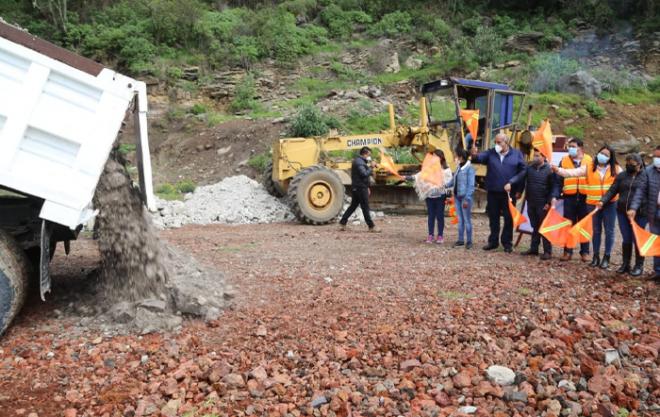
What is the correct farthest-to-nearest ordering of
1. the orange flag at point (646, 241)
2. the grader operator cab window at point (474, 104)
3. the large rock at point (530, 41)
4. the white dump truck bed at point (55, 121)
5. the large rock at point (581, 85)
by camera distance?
the large rock at point (530, 41)
the large rock at point (581, 85)
the grader operator cab window at point (474, 104)
the orange flag at point (646, 241)
the white dump truck bed at point (55, 121)

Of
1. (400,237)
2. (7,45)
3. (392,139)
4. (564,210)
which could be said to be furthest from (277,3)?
(7,45)

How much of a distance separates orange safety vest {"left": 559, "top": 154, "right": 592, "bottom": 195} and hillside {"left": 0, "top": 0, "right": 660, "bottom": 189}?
9.35 meters

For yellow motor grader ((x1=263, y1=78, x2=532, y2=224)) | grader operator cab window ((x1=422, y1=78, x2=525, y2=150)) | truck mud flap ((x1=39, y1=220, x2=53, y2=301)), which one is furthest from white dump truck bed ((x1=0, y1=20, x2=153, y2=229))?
grader operator cab window ((x1=422, y1=78, x2=525, y2=150))

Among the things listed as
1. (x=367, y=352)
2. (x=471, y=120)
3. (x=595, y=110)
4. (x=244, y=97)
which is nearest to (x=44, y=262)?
(x=367, y=352)

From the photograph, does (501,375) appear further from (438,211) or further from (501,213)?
(438,211)

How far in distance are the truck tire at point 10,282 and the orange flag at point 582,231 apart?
5.78m

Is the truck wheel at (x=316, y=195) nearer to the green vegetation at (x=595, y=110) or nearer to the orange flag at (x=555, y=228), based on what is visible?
the orange flag at (x=555, y=228)

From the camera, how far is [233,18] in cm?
2398

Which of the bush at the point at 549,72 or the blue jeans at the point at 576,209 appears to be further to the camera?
the bush at the point at 549,72

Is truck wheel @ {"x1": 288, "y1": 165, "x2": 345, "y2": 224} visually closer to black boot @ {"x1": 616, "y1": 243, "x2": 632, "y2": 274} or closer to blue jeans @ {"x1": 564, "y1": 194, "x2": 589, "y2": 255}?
blue jeans @ {"x1": 564, "y1": 194, "x2": 589, "y2": 255}

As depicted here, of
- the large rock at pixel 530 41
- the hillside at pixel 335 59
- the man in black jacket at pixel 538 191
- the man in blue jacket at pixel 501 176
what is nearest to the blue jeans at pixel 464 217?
the man in blue jacket at pixel 501 176

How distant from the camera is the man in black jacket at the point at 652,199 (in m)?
5.58

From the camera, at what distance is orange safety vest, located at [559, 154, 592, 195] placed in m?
6.59

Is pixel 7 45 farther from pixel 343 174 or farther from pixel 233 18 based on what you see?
pixel 233 18
